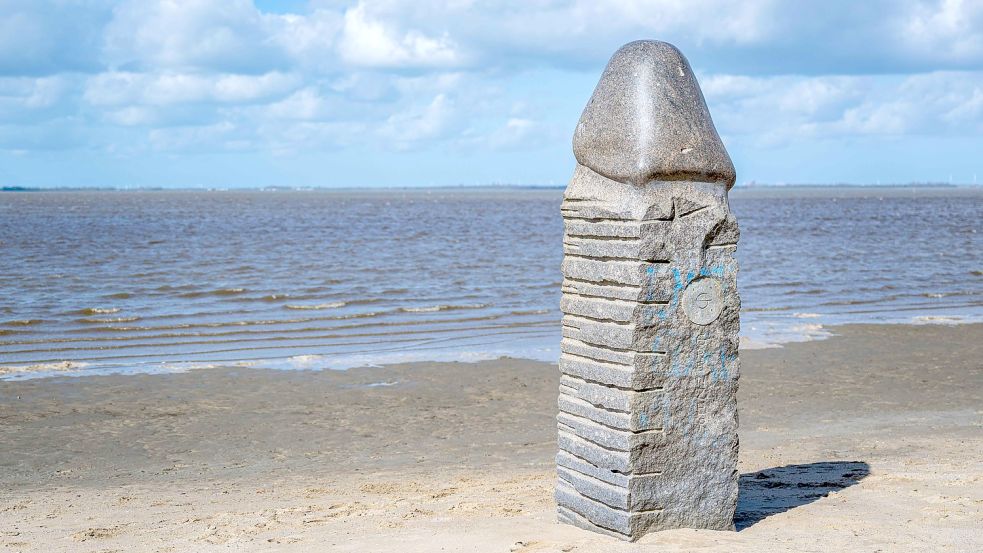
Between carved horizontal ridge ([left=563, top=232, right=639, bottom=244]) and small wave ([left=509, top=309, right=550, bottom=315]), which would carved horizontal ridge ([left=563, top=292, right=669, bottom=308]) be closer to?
carved horizontal ridge ([left=563, top=232, right=639, bottom=244])

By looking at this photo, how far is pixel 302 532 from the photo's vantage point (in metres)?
7.43

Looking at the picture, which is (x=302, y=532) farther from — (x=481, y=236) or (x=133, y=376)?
(x=481, y=236)

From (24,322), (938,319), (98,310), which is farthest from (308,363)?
(938,319)

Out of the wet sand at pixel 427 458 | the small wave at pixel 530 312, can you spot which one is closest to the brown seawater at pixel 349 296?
the small wave at pixel 530 312

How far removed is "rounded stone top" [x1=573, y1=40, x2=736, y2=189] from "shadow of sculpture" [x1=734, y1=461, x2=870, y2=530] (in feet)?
8.14

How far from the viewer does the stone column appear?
6488 millimetres

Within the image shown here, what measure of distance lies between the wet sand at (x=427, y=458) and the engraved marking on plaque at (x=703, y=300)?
139cm

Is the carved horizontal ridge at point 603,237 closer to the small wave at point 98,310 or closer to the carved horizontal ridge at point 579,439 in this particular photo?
the carved horizontal ridge at point 579,439

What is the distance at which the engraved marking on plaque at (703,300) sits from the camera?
658cm

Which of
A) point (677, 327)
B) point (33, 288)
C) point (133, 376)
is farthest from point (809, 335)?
point (33, 288)

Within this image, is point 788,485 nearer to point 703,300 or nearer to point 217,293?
point 703,300

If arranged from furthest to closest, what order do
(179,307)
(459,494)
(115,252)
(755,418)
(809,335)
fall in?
1. (115,252)
2. (179,307)
3. (809,335)
4. (755,418)
5. (459,494)

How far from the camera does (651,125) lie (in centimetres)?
657

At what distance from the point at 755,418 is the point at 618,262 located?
637 cm
